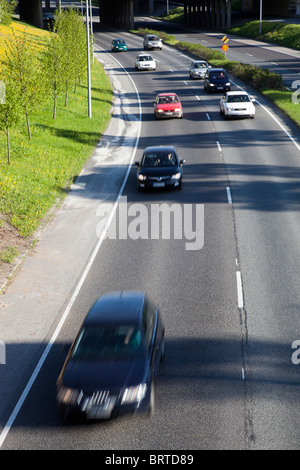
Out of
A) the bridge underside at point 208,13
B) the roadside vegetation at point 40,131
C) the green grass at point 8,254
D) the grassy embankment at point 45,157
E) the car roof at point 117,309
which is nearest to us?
the car roof at point 117,309

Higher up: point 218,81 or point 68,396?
point 68,396

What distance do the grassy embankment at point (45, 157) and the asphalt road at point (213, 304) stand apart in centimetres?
106

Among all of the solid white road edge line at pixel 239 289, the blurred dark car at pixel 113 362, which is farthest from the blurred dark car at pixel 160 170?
the blurred dark car at pixel 113 362

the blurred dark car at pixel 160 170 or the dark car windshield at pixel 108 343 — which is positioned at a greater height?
the dark car windshield at pixel 108 343

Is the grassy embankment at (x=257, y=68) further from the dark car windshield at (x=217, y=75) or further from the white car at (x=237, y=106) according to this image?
the dark car windshield at (x=217, y=75)

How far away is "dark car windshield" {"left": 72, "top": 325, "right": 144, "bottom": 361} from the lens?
35.1 feet

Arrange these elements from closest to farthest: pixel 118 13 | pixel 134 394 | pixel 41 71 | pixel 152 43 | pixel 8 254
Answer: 1. pixel 134 394
2. pixel 8 254
3. pixel 41 71
4. pixel 152 43
5. pixel 118 13

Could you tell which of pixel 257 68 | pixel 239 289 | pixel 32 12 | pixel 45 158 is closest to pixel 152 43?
pixel 32 12

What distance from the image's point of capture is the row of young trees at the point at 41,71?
26062mm

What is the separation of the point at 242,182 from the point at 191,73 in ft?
104

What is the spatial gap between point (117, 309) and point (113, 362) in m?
1.55

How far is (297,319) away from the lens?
13570 millimetres

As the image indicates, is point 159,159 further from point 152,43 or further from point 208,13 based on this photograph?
point 208,13

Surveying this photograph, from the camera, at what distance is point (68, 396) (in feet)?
32.9
